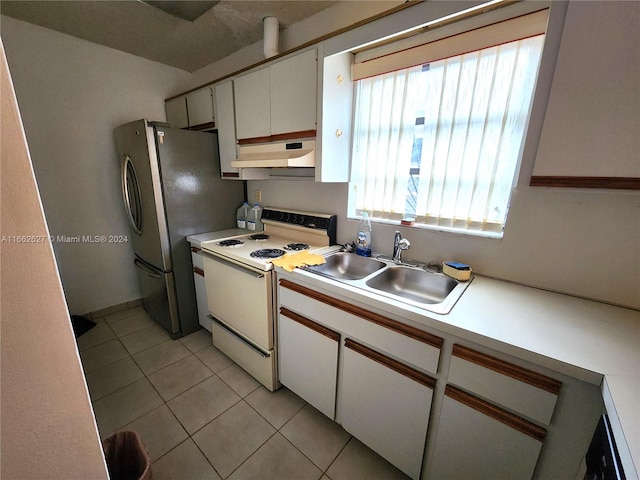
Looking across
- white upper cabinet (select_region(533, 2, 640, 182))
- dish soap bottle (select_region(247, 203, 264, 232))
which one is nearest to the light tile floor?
dish soap bottle (select_region(247, 203, 264, 232))

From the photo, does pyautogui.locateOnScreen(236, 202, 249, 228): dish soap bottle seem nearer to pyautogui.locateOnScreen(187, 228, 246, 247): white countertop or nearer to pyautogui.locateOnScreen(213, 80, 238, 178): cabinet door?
pyautogui.locateOnScreen(187, 228, 246, 247): white countertop

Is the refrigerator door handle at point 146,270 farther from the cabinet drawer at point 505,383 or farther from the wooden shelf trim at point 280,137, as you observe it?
the cabinet drawer at point 505,383

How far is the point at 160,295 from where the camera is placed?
7.27 ft

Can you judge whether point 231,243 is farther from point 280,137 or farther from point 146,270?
point 146,270

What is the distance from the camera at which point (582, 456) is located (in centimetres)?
78

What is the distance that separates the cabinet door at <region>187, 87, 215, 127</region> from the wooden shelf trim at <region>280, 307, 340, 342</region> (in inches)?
69.1

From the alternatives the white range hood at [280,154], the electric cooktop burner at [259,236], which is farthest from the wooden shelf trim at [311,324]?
the white range hood at [280,154]

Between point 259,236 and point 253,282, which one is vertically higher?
point 259,236

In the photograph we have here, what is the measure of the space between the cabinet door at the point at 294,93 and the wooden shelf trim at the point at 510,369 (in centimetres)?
137

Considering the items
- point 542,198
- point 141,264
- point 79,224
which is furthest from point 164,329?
point 542,198

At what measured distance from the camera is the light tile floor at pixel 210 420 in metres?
1.28

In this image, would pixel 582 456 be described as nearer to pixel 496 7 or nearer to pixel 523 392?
pixel 523 392

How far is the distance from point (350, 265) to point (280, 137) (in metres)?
0.98

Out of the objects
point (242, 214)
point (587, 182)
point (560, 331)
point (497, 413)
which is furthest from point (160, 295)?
point (587, 182)
